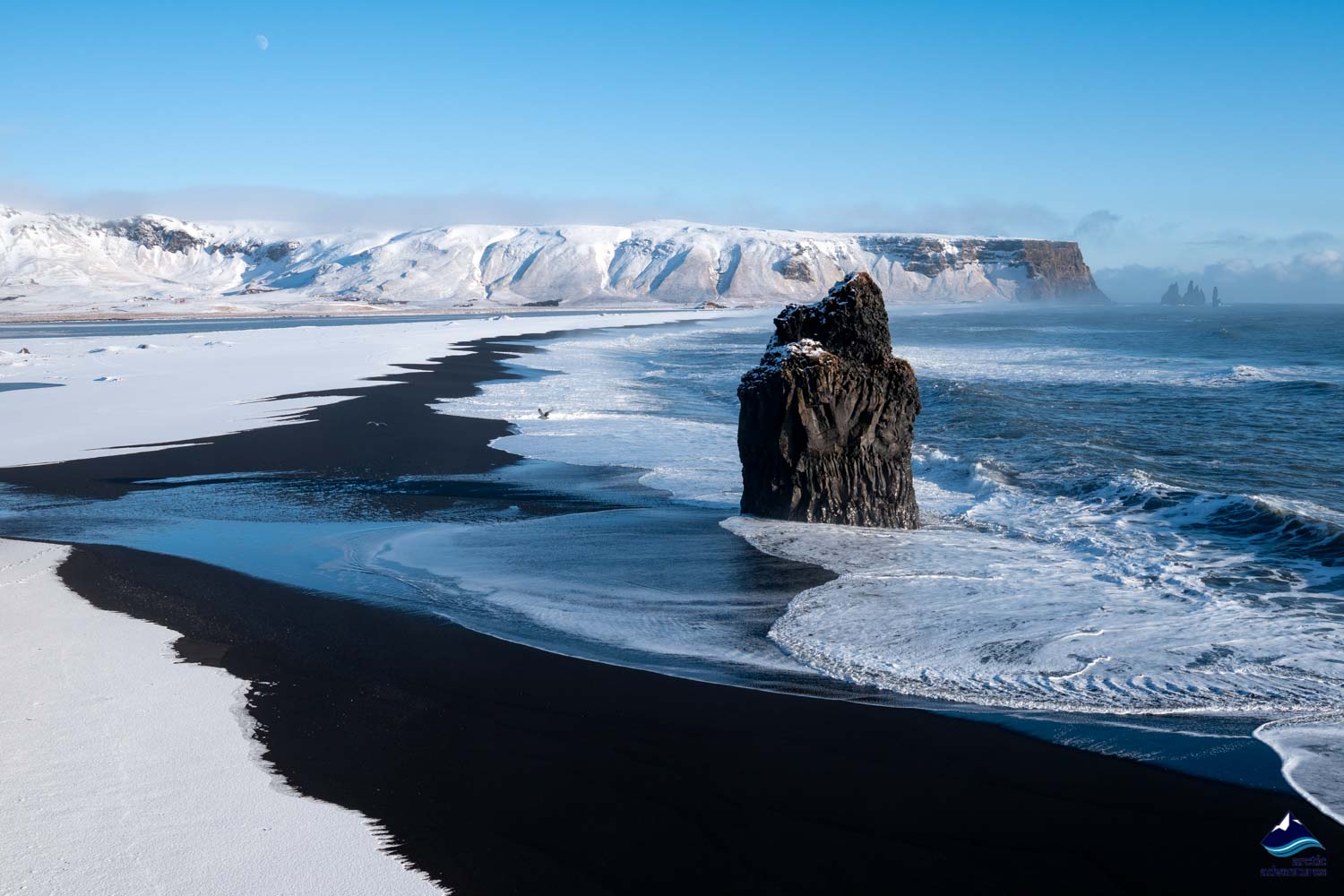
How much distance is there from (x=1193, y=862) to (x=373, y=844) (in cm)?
399

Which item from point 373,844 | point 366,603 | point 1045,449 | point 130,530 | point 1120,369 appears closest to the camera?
point 373,844

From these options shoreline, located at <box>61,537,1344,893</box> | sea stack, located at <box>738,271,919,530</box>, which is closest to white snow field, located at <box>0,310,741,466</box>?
sea stack, located at <box>738,271,919,530</box>

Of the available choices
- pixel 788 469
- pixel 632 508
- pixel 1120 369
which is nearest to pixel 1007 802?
pixel 788 469

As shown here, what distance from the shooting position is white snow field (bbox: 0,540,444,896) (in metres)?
4.32

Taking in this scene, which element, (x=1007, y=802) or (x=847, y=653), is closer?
(x=1007, y=802)

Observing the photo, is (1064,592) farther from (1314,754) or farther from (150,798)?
(150,798)

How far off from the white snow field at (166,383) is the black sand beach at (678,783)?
1391 cm

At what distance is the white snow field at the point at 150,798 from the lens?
432 centimetres

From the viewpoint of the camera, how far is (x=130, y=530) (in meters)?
12.0

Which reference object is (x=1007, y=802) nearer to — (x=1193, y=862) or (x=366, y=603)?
(x=1193, y=862)

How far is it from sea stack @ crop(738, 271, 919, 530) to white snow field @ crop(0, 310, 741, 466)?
1268cm

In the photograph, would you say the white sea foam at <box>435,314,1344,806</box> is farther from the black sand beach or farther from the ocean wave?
the black sand beach

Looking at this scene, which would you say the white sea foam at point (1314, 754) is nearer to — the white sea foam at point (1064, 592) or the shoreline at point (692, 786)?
the white sea foam at point (1064, 592)

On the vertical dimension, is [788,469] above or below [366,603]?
above
